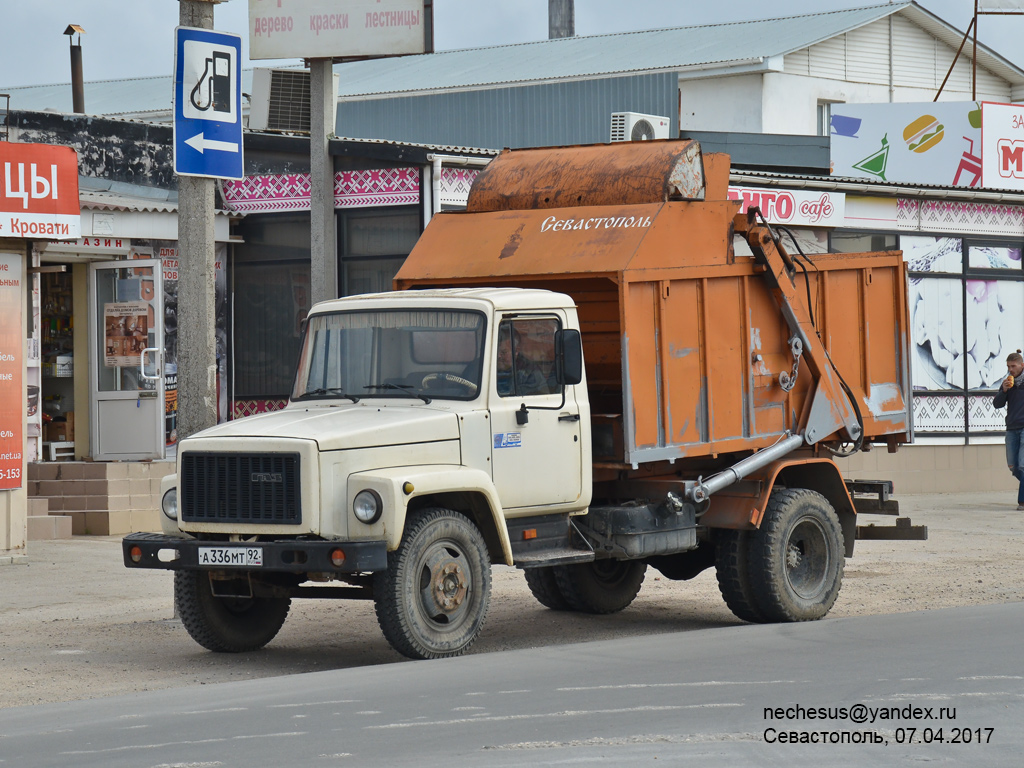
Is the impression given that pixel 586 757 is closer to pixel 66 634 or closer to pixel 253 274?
pixel 66 634

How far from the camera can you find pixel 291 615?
1166cm

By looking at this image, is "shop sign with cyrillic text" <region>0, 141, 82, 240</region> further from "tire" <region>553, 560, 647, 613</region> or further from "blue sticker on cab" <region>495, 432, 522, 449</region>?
"blue sticker on cab" <region>495, 432, 522, 449</region>

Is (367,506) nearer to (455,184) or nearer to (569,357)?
(569,357)

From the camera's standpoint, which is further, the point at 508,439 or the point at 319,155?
the point at 319,155

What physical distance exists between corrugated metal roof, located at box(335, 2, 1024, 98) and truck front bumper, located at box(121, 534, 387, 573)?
25585 millimetres

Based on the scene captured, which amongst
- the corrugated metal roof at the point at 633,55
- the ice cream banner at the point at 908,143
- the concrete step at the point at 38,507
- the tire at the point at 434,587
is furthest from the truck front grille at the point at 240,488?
the corrugated metal roof at the point at 633,55

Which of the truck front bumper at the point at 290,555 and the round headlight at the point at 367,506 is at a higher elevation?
the round headlight at the point at 367,506

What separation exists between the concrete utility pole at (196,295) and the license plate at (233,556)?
2488 mm

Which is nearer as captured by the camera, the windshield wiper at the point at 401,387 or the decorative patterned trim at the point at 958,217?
the windshield wiper at the point at 401,387

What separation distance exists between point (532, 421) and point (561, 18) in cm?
4178

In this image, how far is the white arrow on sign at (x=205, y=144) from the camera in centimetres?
1112

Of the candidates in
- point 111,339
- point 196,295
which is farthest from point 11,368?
point 111,339

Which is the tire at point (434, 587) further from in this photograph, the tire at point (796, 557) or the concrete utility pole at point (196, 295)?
the concrete utility pole at point (196, 295)

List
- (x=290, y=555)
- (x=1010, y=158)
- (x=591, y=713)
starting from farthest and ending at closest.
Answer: (x=1010, y=158) < (x=290, y=555) < (x=591, y=713)
